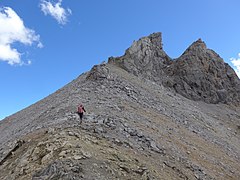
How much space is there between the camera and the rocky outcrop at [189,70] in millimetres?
Result: 55281

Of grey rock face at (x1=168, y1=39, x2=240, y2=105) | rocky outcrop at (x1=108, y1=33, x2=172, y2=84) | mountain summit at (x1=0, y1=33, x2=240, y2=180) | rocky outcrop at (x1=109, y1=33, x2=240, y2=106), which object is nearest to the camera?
mountain summit at (x1=0, y1=33, x2=240, y2=180)

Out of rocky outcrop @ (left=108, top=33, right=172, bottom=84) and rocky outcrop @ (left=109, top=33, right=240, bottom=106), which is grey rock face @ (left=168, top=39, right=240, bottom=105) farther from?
rocky outcrop @ (left=108, top=33, right=172, bottom=84)

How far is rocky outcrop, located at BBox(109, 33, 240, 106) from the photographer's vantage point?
55281 millimetres

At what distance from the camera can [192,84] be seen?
60.8m

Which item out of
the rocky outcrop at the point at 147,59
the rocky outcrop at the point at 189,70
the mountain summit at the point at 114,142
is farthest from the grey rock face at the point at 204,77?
the mountain summit at the point at 114,142

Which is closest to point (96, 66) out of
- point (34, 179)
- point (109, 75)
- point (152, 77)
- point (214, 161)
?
point (109, 75)

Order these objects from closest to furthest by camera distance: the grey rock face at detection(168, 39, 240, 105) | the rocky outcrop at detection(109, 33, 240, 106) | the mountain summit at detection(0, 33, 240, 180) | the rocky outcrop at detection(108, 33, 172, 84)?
the mountain summit at detection(0, 33, 240, 180) < the rocky outcrop at detection(108, 33, 172, 84) < the rocky outcrop at detection(109, 33, 240, 106) < the grey rock face at detection(168, 39, 240, 105)

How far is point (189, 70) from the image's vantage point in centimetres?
6197

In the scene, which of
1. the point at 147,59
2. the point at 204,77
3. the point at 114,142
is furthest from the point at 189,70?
the point at 114,142

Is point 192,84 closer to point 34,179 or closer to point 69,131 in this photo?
point 69,131

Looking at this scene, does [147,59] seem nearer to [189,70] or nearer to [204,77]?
[189,70]

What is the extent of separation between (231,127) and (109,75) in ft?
71.3

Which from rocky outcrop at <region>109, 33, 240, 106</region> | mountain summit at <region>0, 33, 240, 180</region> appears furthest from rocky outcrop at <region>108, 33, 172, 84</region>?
mountain summit at <region>0, 33, 240, 180</region>

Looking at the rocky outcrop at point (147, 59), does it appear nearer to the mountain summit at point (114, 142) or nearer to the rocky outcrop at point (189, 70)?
the rocky outcrop at point (189, 70)
